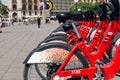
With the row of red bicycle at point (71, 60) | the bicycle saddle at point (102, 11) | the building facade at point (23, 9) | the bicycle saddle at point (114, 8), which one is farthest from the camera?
the building facade at point (23, 9)

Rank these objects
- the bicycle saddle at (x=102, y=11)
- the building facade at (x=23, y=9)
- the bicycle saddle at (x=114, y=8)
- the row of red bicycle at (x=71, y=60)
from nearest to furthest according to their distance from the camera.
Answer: the row of red bicycle at (x=71, y=60) → the bicycle saddle at (x=114, y=8) → the bicycle saddle at (x=102, y=11) → the building facade at (x=23, y=9)

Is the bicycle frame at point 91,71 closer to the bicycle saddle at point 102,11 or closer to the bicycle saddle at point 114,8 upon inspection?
the bicycle saddle at point 114,8

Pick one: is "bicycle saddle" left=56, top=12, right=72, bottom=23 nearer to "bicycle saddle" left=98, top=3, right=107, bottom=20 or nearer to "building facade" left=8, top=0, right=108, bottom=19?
"bicycle saddle" left=98, top=3, right=107, bottom=20

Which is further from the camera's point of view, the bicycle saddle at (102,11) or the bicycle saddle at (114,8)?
the bicycle saddle at (102,11)

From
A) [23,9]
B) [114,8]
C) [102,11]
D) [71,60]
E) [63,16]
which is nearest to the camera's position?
[71,60]

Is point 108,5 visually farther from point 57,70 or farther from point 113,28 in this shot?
point 57,70

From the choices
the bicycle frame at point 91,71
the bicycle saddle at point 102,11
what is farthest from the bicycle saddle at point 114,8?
the bicycle frame at point 91,71

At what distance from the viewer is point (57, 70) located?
5.44 meters

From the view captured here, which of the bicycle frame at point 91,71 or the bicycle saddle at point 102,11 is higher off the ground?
the bicycle saddle at point 102,11

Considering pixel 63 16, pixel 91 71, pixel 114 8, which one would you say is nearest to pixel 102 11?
pixel 114 8

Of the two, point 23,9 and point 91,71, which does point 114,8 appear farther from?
point 23,9

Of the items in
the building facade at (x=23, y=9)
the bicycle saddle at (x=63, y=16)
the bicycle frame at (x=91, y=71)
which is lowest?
the building facade at (x=23, y=9)

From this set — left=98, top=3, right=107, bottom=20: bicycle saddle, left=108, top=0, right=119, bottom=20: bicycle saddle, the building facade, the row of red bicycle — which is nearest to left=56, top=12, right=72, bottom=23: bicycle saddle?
the row of red bicycle

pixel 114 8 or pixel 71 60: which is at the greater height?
pixel 114 8
